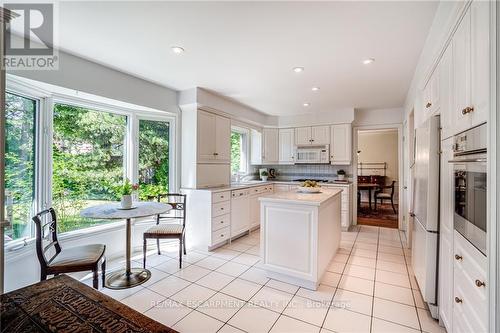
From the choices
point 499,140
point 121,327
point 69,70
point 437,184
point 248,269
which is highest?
point 69,70

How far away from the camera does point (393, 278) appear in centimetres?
263

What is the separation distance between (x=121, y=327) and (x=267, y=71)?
2.82 meters

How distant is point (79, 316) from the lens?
0.84 m

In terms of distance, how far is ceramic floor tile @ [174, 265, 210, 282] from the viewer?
265cm

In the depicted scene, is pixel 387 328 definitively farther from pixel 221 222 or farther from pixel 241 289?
pixel 221 222

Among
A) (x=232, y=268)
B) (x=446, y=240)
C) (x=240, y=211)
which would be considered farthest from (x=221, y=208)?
(x=446, y=240)

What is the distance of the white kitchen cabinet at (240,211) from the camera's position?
3.91 metres

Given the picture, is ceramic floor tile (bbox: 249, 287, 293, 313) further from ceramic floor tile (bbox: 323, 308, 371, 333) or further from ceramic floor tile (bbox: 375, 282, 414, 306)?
ceramic floor tile (bbox: 375, 282, 414, 306)

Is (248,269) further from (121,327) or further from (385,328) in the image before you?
(121,327)

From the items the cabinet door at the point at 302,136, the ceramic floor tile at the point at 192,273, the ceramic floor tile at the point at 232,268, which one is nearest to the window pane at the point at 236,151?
the cabinet door at the point at 302,136

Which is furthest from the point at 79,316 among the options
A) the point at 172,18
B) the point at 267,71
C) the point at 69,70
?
the point at 267,71

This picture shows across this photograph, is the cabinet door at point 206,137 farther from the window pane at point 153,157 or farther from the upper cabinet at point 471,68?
the upper cabinet at point 471,68

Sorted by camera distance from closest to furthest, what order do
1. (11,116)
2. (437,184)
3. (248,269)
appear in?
(437,184) → (11,116) → (248,269)

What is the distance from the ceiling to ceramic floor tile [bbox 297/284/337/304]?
2460mm
